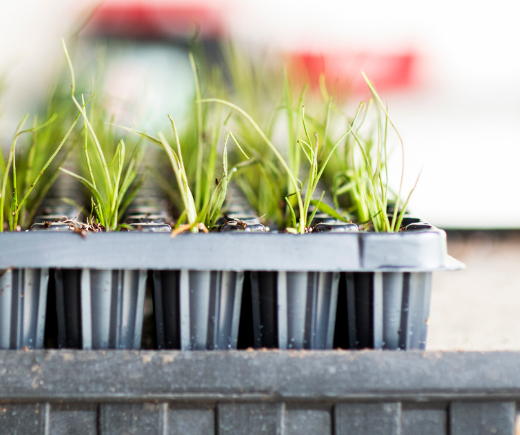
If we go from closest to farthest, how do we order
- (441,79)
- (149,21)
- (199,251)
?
1. (199,251)
2. (441,79)
3. (149,21)

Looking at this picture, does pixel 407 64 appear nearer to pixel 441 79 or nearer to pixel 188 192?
pixel 441 79

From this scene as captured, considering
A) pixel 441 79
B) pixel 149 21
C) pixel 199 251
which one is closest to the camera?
pixel 199 251

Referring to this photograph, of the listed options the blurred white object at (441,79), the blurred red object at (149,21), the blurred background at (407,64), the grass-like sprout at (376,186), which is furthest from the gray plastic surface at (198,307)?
the blurred red object at (149,21)

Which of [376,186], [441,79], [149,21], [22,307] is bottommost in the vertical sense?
[22,307]

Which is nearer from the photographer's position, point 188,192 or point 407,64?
point 188,192

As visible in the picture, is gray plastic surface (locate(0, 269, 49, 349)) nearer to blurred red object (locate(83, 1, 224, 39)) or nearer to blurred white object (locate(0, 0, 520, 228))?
blurred white object (locate(0, 0, 520, 228))

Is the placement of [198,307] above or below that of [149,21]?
below

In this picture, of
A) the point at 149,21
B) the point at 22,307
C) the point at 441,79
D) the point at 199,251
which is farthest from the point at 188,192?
the point at 149,21

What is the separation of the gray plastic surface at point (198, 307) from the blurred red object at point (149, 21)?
1.40 meters

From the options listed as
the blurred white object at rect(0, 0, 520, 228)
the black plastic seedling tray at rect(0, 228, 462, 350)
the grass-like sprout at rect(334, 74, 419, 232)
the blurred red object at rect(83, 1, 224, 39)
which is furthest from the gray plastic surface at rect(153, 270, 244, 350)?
the blurred red object at rect(83, 1, 224, 39)

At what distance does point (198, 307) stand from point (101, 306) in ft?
→ 0.27

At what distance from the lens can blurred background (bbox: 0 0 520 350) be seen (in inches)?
52.6

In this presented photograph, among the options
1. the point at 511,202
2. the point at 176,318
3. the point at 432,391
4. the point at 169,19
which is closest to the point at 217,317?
the point at 176,318

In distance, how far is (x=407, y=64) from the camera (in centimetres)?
152
